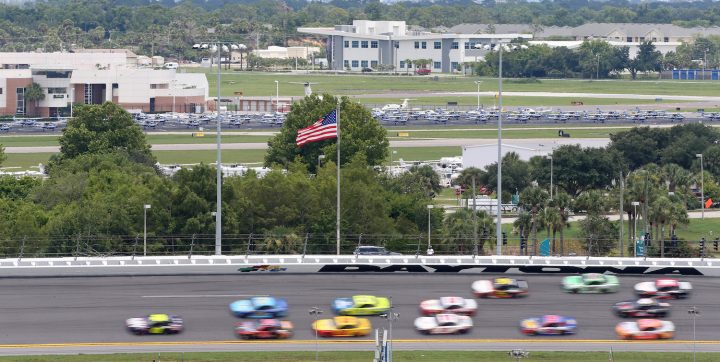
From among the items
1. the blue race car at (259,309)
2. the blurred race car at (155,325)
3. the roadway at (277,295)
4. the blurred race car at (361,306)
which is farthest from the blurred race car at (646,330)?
the blurred race car at (155,325)

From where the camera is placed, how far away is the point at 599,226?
92938 millimetres

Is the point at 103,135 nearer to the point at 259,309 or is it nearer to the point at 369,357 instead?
the point at 259,309

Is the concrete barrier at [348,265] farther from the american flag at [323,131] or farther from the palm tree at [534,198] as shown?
the palm tree at [534,198]

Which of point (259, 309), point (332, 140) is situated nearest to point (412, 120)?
point (332, 140)

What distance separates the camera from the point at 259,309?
48.7m

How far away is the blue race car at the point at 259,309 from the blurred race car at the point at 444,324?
4.80 meters

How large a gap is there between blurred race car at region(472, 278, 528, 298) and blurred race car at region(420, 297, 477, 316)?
2.03m

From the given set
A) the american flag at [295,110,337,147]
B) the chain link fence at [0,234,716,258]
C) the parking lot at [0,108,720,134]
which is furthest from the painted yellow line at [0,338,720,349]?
the parking lot at [0,108,720,134]

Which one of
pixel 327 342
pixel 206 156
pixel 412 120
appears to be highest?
pixel 412 120

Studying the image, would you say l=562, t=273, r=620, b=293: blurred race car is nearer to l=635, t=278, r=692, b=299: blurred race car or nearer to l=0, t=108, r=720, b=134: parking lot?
l=635, t=278, r=692, b=299: blurred race car

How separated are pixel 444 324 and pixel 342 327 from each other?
11.5 ft

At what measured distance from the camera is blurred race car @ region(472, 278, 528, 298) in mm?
51594

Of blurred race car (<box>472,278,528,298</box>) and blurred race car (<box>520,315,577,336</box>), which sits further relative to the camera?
blurred race car (<box>472,278,528,298</box>)

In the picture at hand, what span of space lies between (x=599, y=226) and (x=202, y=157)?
2382 inches
